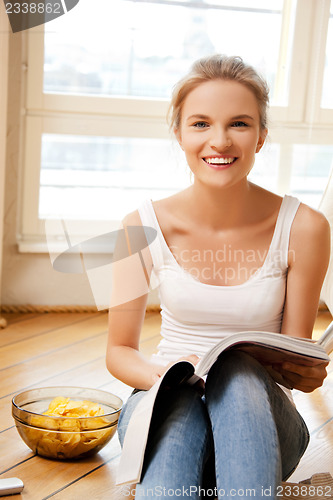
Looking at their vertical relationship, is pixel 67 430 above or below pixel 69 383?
above

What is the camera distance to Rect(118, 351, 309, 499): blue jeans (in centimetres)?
96

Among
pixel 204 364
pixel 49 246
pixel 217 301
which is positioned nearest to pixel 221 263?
pixel 217 301

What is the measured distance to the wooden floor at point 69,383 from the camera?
1.37 meters

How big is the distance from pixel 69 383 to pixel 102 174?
1.05 m

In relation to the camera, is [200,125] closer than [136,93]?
Yes

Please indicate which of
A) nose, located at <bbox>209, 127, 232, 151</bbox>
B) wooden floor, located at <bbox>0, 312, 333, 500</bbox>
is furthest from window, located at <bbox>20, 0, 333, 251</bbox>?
nose, located at <bbox>209, 127, 232, 151</bbox>

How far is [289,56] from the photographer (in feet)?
9.21

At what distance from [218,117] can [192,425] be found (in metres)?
0.55

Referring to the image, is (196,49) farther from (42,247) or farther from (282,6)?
(42,247)

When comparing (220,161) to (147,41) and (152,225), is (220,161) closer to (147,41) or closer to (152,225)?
(152,225)

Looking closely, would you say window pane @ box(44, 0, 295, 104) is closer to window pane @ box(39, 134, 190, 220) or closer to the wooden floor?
window pane @ box(39, 134, 190, 220)

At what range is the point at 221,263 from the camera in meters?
1.32

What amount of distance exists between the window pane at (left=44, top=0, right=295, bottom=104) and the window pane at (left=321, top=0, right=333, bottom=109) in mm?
162

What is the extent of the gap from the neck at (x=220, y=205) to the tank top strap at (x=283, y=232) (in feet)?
0.23
